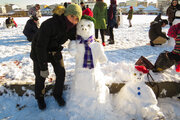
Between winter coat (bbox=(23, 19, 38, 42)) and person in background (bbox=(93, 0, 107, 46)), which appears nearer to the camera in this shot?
winter coat (bbox=(23, 19, 38, 42))

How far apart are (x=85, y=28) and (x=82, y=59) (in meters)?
0.50

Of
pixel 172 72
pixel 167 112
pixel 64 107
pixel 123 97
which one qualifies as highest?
pixel 172 72

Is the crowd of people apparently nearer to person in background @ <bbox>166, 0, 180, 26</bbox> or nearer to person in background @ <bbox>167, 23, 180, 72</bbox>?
person in background @ <bbox>167, 23, 180, 72</bbox>

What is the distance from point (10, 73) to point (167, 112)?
339 centimetres

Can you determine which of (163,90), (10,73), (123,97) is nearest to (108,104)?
(123,97)

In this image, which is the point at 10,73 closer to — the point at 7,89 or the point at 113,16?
the point at 7,89

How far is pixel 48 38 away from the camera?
184 cm

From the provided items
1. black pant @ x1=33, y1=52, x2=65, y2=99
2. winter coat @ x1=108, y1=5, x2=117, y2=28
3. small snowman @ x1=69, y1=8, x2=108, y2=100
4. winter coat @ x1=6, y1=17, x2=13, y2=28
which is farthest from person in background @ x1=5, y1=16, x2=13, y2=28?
small snowman @ x1=69, y1=8, x2=108, y2=100

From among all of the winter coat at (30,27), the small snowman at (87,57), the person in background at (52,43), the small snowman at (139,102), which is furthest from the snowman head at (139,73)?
the winter coat at (30,27)

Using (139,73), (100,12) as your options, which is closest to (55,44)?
(139,73)

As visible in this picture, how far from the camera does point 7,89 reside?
98.4 inches

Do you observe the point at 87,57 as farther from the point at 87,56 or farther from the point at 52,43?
the point at 52,43

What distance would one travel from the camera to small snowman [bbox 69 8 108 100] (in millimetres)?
2115

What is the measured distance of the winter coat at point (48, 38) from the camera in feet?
5.94
